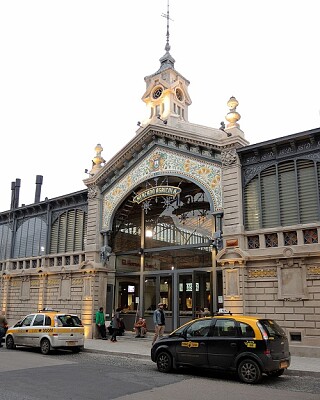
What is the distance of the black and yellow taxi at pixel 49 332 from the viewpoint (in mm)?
15297

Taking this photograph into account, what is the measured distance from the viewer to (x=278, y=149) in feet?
55.7

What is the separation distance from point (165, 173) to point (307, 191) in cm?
708

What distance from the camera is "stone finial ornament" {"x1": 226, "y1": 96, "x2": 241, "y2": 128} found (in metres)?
18.5

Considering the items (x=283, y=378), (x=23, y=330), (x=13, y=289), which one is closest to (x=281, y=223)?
(x=283, y=378)

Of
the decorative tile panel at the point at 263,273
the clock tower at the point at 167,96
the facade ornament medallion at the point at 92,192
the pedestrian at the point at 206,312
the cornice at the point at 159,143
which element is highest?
the clock tower at the point at 167,96

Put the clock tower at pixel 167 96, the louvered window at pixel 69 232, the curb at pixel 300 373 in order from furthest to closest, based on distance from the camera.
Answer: the clock tower at pixel 167 96
the louvered window at pixel 69 232
the curb at pixel 300 373

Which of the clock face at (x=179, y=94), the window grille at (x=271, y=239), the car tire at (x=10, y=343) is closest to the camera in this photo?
the window grille at (x=271, y=239)

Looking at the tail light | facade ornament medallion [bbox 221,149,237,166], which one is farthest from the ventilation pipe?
the tail light

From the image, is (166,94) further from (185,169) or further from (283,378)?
(283,378)

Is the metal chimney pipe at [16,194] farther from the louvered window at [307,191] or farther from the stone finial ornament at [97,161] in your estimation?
the louvered window at [307,191]

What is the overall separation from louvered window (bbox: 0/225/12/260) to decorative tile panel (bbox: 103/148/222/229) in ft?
33.5

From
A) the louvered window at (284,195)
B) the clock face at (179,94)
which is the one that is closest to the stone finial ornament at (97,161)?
the clock face at (179,94)

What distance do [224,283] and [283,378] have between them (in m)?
6.26

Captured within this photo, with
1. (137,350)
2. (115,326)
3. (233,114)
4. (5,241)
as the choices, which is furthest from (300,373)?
(5,241)
